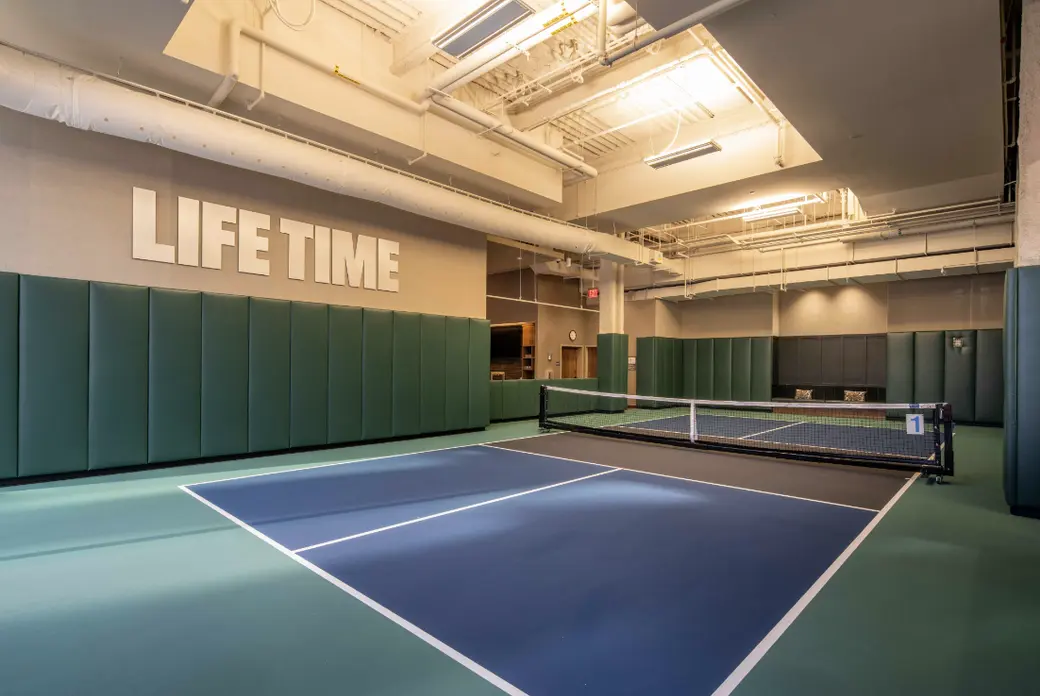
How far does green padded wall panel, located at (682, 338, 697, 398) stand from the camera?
19609 mm

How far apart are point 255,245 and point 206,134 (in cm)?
240

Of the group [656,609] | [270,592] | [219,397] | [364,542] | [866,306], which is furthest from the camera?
[866,306]

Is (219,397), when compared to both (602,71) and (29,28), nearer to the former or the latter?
(29,28)

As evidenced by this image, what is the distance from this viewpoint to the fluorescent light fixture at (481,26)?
624 centimetres

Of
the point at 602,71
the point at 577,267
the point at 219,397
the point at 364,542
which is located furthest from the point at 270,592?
the point at 577,267

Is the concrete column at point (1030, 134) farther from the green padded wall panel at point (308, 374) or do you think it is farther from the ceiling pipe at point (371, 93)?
the green padded wall panel at point (308, 374)

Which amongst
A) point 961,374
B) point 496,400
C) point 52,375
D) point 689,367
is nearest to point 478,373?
point 496,400

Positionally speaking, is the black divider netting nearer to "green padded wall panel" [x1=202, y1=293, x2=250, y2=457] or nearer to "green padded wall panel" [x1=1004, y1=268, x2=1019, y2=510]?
"green padded wall panel" [x1=1004, y1=268, x2=1019, y2=510]

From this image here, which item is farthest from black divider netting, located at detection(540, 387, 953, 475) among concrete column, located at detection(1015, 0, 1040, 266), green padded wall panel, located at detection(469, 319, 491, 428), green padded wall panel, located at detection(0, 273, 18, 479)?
green padded wall panel, located at detection(0, 273, 18, 479)

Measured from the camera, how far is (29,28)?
19.7 feet

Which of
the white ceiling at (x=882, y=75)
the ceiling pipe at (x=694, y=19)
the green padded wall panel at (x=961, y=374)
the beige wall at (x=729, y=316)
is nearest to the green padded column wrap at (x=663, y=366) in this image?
the beige wall at (x=729, y=316)

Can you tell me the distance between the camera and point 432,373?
1118 cm

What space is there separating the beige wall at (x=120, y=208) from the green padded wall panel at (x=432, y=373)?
1.08m

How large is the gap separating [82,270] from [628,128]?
10087 mm
